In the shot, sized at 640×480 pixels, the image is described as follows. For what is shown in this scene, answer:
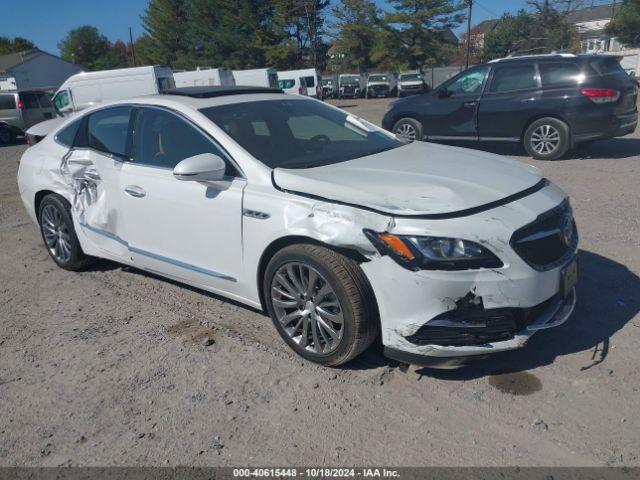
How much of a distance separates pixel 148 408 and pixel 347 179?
172 cm

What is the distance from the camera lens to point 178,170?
Answer: 346cm

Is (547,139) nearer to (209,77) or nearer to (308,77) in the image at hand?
(209,77)

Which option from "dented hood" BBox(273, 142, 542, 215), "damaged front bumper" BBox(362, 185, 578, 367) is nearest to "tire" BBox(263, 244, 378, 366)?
"damaged front bumper" BBox(362, 185, 578, 367)

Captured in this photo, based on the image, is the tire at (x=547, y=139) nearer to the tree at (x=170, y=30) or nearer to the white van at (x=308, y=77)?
the white van at (x=308, y=77)

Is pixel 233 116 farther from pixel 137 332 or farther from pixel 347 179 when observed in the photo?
pixel 137 332

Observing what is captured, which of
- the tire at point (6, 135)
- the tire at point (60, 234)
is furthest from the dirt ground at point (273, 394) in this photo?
the tire at point (6, 135)

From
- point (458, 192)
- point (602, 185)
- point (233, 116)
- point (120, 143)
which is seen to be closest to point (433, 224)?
point (458, 192)

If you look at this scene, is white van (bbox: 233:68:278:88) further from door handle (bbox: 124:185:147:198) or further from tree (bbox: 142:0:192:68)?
tree (bbox: 142:0:192:68)

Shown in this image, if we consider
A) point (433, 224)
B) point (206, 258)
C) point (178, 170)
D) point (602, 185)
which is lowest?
point (602, 185)

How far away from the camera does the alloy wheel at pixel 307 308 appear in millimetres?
3158

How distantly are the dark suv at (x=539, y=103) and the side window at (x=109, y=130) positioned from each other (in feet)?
23.3

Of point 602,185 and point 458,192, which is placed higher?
point 458,192

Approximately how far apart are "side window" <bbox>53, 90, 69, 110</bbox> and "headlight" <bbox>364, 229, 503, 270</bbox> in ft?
63.6

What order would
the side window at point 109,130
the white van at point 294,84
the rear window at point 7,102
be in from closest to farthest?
1. the side window at point 109,130
2. the rear window at point 7,102
3. the white van at point 294,84
